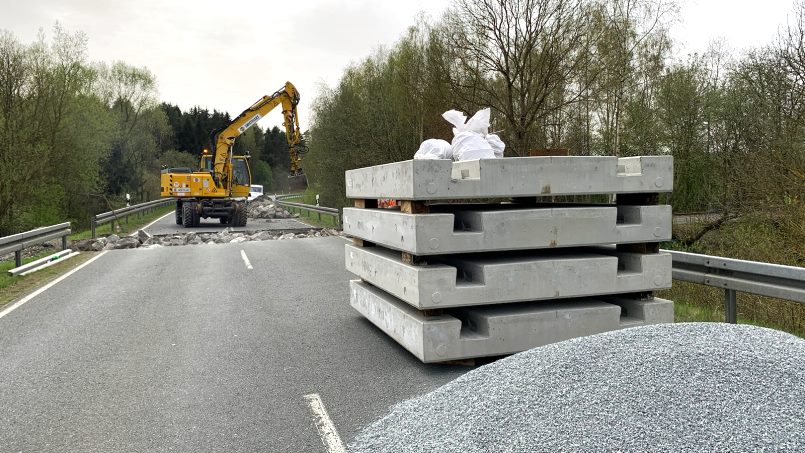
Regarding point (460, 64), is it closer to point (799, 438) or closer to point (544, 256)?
point (544, 256)

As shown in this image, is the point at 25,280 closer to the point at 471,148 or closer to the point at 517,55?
the point at 471,148

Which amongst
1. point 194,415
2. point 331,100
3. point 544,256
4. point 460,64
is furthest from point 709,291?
point 331,100

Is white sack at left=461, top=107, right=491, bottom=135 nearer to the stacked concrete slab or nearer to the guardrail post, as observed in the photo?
the stacked concrete slab

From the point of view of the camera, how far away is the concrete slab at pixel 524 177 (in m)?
4.38

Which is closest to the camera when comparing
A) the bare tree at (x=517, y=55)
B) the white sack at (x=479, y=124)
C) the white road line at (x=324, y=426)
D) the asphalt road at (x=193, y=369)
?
the white road line at (x=324, y=426)

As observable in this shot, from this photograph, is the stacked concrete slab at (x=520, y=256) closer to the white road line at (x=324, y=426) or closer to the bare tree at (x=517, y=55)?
the white road line at (x=324, y=426)

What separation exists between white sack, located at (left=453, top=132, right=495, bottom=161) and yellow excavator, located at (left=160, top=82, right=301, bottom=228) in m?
18.2

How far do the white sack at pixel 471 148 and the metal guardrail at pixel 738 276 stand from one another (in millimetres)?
2142

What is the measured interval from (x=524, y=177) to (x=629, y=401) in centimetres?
226

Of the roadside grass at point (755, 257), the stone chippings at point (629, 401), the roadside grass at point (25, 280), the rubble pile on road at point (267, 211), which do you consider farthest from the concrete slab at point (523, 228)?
the rubble pile on road at point (267, 211)

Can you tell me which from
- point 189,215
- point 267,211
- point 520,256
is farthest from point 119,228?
point 520,256

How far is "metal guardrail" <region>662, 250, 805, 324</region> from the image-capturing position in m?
4.34

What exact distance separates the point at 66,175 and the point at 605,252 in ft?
97.7

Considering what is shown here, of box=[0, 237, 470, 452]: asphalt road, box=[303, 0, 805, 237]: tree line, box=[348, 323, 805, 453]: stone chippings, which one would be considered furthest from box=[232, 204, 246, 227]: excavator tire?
box=[348, 323, 805, 453]: stone chippings
